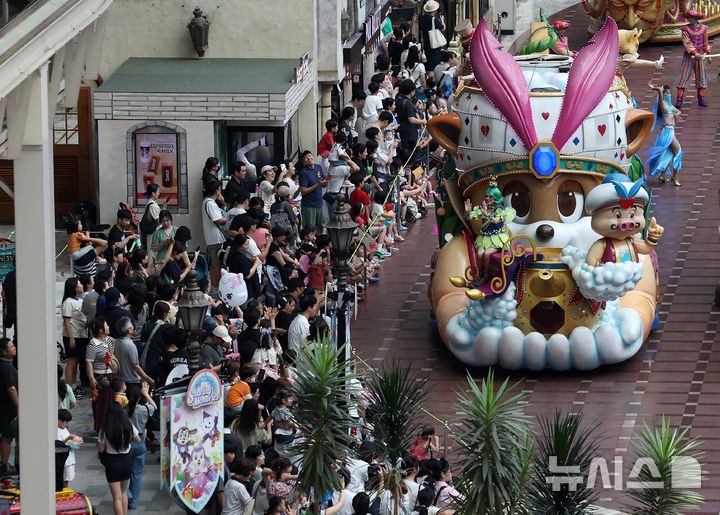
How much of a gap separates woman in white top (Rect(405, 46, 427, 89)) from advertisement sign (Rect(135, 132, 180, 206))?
Result: 703 centimetres

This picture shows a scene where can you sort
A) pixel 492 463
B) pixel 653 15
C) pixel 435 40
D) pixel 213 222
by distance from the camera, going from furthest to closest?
pixel 653 15
pixel 435 40
pixel 213 222
pixel 492 463

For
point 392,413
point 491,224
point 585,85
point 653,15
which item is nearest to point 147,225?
point 491,224

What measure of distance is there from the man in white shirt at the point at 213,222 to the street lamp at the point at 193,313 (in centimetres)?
670

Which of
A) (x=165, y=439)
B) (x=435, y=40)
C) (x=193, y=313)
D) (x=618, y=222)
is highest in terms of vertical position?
(x=435, y=40)

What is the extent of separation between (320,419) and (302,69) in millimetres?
13256

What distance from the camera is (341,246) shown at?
19031 millimetres

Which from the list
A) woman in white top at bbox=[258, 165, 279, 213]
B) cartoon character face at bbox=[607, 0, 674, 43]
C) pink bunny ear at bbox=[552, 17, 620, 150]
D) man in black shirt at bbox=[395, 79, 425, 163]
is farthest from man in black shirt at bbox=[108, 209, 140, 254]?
cartoon character face at bbox=[607, 0, 674, 43]

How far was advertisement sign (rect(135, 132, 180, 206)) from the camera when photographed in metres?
25.5

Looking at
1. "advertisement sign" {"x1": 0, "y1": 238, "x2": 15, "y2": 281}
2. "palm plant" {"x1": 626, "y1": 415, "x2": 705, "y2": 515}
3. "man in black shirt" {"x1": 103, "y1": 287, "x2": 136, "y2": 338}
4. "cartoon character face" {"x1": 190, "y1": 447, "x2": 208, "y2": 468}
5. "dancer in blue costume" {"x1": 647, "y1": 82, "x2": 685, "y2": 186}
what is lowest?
"cartoon character face" {"x1": 190, "y1": 447, "x2": 208, "y2": 468}

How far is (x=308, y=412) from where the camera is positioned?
48.6 ft

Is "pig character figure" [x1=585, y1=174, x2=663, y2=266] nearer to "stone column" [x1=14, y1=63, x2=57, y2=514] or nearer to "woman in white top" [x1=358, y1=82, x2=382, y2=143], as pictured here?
"stone column" [x1=14, y1=63, x2=57, y2=514]

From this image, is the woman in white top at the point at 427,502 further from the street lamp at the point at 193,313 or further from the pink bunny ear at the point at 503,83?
the pink bunny ear at the point at 503,83

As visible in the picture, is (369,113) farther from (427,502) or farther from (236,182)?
(427,502)

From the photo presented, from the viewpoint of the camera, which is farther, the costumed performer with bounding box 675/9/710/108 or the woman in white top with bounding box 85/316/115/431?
the costumed performer with bounding box 675/9/710/108
